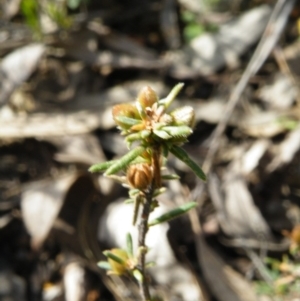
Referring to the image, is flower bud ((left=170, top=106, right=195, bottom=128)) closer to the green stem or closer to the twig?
the green stem

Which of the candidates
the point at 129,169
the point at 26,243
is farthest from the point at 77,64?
the point at 129,169

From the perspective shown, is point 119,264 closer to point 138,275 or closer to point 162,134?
point 138,275

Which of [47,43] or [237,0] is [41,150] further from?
[237,0]

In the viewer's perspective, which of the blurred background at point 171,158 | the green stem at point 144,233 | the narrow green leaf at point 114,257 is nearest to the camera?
the green stem at point 144,233

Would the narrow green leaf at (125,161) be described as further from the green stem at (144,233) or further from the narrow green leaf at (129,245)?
the narrow green leaf at (129,245)

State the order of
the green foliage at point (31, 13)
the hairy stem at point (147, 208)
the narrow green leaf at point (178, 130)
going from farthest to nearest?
the green foliage at point (31, 13) < the hairy stem at point (147, 208) < the narrow green leaf at point (178, 130)

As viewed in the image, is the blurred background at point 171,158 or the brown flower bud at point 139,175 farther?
the blurred background at point 171,158

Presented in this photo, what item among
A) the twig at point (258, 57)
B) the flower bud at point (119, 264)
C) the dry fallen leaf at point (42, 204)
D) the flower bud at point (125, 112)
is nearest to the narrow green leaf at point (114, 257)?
the flower bud at point (119, 264)
